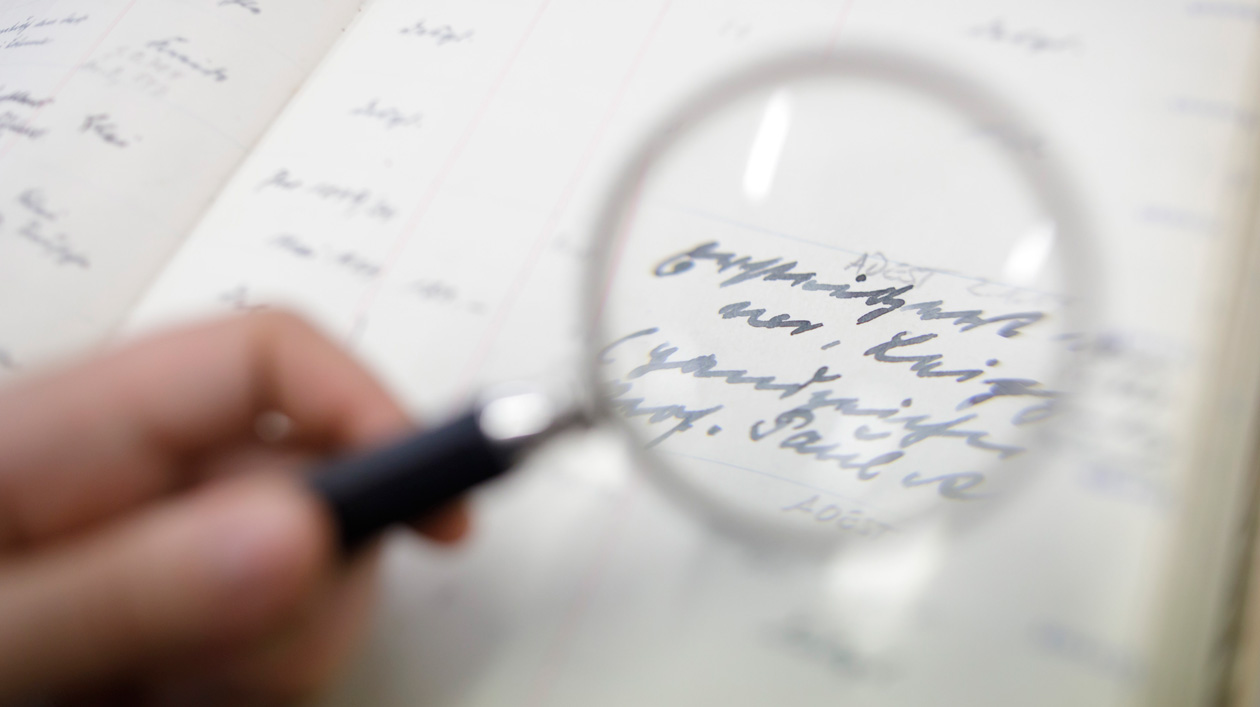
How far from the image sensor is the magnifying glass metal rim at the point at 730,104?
626 millimetres

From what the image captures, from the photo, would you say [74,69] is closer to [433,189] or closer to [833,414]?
[433,189]

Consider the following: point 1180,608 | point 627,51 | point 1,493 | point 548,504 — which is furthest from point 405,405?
point 1180,608

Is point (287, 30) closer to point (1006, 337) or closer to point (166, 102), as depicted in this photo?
point (166, 102)

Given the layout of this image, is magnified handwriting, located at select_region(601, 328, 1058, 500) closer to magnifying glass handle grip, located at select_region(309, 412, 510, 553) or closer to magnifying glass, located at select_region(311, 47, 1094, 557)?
magnifying glass, located at select_region(311, 47, 1094, 557)

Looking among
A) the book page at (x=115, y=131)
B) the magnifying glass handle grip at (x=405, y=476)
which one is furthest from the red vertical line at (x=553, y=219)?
the book page at (x=115, y=131)

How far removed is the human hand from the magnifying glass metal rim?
184mm

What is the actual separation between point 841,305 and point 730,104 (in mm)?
221

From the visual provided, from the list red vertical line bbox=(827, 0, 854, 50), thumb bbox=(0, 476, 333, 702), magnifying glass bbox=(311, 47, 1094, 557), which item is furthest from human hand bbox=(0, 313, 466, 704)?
red vertical line bbox=(827, 0, 854, 50)

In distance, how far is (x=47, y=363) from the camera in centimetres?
77

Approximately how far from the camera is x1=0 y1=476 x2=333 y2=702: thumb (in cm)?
46

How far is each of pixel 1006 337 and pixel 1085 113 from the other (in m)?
0.24

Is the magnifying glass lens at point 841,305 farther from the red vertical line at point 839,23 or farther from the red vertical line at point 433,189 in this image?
the red vertical line at point 433,189

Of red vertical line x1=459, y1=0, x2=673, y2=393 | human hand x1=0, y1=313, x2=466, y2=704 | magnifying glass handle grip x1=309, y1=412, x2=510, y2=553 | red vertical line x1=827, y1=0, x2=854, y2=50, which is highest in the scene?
red vertical line x1=827, y1=0, x2=854, y2=50

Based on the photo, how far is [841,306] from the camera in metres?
0.68
